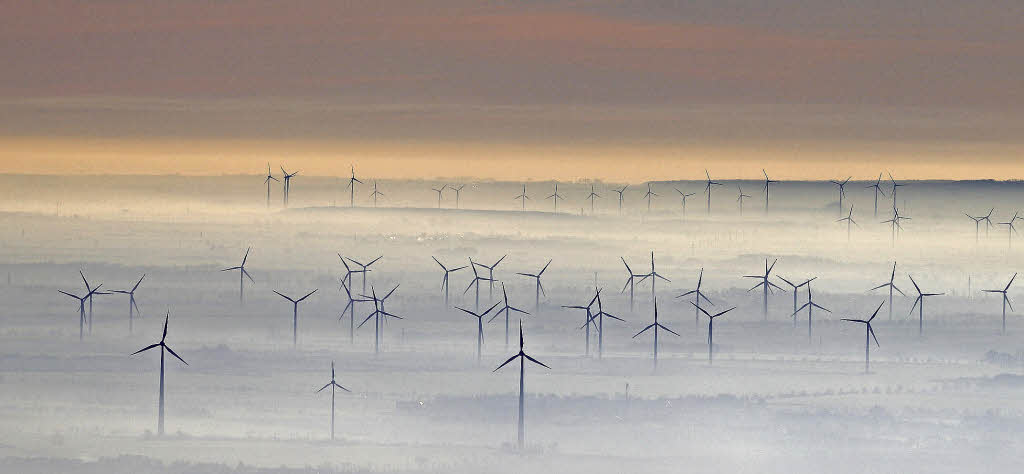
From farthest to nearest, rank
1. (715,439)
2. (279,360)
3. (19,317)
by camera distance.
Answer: (19,317), (279,360), (715,439)

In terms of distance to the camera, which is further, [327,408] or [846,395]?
[846,395]

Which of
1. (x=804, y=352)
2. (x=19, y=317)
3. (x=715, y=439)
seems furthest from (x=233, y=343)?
(x=715, y=439)

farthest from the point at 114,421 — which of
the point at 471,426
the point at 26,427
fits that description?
the point at 471,426

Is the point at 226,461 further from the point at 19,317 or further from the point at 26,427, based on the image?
the point at 19,317

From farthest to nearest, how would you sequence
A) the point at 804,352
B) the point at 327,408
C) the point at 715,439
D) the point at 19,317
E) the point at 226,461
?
1. the point at 19,317
2. the point at 804,352
3. the point at 327,408
4. the point at 715,439
5. the point at 226,461

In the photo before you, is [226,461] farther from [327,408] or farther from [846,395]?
[846,395]

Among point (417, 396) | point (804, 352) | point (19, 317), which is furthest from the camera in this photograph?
point (19, 317)

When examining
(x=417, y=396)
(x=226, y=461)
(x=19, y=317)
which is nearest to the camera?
(x=226, y=461)

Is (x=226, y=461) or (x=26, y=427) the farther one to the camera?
(x=26, y=427)
